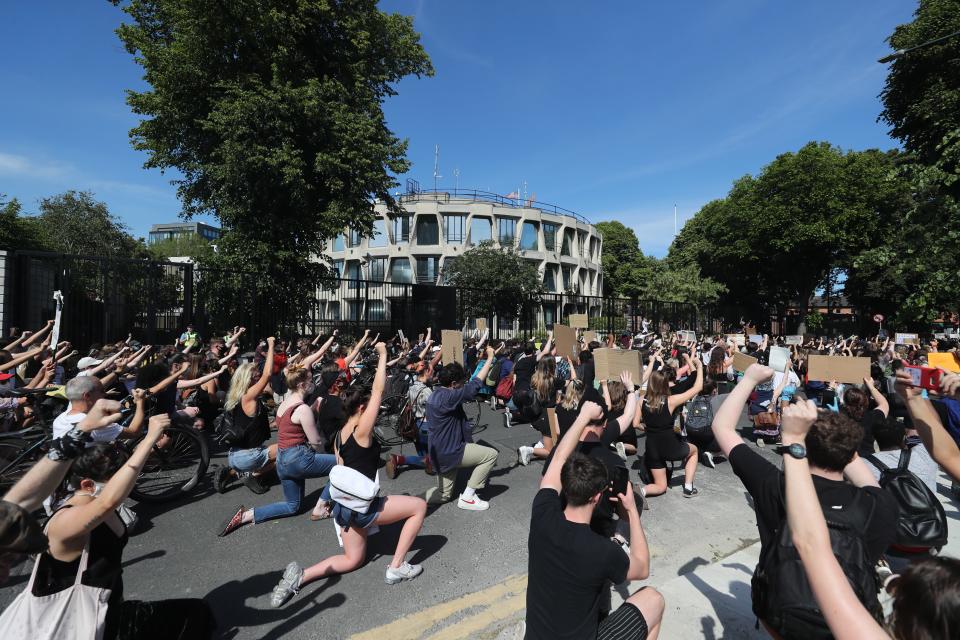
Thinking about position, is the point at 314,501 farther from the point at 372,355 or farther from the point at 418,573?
the point at 372,355

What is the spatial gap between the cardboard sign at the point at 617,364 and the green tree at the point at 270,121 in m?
11.2

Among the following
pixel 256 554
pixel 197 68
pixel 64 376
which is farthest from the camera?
pixel 197 68

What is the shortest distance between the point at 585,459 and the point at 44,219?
40802mm

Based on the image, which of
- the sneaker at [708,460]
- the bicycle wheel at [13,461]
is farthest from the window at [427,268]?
the bicycle wheel at [13,461]


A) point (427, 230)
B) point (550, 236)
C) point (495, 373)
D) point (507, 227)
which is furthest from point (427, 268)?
point (495, 373)

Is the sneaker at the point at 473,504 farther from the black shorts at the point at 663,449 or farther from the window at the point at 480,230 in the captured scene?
Answer: the window at the point at 480,230

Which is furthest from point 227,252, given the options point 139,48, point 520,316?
point 520,316

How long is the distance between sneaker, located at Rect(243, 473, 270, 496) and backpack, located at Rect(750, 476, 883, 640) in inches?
215

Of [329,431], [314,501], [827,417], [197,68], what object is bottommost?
[314,501]

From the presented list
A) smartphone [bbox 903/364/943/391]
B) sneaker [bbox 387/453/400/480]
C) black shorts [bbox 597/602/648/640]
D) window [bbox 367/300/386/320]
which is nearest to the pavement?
sneaker [bbox 387/453/400/480]

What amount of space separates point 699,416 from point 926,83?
27.2 metres

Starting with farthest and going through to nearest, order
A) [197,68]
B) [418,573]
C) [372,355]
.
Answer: [197,68]
[372,355]
[418,573]

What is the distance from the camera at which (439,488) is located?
5.56m

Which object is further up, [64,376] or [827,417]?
[827,417]
